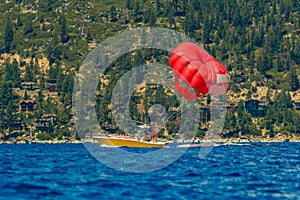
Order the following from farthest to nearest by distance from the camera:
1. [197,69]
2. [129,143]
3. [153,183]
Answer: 1. [129,143]
2. [197,69]
3. [153,183]

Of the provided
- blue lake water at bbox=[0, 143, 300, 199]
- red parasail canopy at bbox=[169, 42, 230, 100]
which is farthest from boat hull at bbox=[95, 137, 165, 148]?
blue lake water at bbox=[0, 143, 300, 199]

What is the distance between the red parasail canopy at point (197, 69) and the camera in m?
86.9

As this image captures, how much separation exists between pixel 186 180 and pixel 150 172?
34.2 ft

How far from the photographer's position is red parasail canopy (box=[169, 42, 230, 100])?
86875mm

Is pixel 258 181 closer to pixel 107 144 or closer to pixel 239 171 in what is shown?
pixel 239 171

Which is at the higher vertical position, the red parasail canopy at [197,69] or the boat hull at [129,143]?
the red parasail canopy at [197,69]

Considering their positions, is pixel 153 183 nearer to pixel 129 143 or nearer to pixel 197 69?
pixel 197 69

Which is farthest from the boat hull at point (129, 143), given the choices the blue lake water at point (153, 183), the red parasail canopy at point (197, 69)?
the blue lake water at point (153, 183)

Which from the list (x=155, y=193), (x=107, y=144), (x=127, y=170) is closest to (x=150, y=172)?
(x=127, y=170)

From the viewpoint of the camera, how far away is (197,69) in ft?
284

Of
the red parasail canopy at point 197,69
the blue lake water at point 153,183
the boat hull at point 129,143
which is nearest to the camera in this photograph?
the blue lake water at point 153,183

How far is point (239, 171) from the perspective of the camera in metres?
71.8

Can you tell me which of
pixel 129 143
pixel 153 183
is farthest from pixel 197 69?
pixel 129 143

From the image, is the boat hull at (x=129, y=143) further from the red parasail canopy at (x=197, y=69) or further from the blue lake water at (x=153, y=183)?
the blue lake water at (x=153, y=183)
